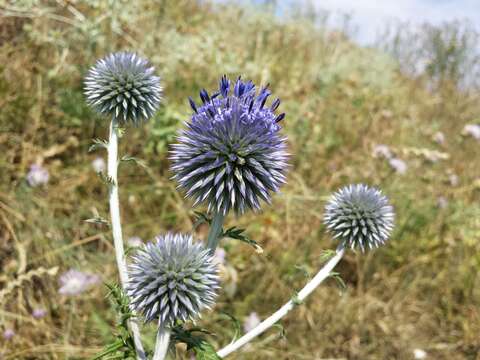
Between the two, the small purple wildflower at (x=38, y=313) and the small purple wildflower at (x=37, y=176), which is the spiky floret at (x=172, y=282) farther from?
the small purple wildflower at (x=37, y=176)

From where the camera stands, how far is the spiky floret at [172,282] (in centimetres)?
168

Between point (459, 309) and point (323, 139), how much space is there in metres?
2.57

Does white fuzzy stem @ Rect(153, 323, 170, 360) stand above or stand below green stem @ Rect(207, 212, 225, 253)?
below

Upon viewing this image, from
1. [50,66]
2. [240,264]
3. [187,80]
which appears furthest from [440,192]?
[50,66]

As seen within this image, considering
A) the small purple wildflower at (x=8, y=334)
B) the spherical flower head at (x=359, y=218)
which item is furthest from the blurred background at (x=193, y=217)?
the spherical flower head at (x=359, y=218)

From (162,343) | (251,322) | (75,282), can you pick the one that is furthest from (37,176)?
(162,343)

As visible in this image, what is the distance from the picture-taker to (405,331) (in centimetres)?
438

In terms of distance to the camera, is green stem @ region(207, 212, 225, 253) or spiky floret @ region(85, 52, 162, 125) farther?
spiky floret @ region(85, 52, 162, 125)

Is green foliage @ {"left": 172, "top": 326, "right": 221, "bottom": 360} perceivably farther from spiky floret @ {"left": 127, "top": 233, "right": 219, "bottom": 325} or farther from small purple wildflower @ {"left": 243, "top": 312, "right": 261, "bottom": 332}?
small purple wildflower @ {"left": 243, "top": 312, "right": 261, "bottom": 332}

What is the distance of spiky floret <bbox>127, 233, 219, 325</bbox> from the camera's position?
168cm

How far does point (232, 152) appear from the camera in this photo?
1912 mm

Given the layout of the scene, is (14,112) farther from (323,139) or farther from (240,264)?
(323,139)

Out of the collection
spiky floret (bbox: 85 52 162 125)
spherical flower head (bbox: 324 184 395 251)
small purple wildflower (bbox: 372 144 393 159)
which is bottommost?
spherical flower head (bbox: 324 184 395 251)

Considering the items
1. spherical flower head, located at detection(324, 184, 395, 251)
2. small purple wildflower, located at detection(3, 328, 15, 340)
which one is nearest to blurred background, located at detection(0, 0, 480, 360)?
small purple wildflower, located at detection(3, 328, 15, 340)
